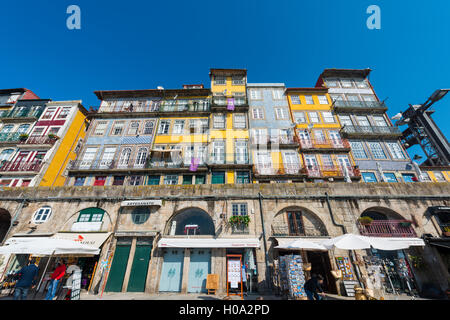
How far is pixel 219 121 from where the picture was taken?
920 inches

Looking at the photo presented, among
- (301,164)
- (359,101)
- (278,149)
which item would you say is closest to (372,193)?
(301,164)

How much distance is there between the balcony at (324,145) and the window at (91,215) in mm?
19508

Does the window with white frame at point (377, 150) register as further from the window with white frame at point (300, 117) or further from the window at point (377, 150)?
the window with white frame at point (300, 117)

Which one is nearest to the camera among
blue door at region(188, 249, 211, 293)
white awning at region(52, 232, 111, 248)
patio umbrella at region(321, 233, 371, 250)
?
patio umbrella at region(321, 233, 371, 250)

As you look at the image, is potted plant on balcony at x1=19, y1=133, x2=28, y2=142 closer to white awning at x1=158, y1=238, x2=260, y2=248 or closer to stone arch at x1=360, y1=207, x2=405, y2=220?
white awning at x1=158, y1=238, x2=260, y2=248

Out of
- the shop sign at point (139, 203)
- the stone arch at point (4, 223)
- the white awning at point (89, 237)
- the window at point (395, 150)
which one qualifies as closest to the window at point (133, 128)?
the shop sign at point (139, 203)

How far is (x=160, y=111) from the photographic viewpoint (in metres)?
23.7

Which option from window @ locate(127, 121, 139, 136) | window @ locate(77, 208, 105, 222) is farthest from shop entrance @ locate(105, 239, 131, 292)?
window @ locate(127, 121, 139, 136)

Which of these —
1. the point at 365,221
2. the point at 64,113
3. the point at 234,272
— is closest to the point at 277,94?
the point at 365,221

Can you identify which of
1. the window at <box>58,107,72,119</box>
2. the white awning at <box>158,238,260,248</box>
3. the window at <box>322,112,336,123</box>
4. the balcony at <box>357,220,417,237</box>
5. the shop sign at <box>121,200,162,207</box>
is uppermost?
the window at <box>58,107,72,119</box>

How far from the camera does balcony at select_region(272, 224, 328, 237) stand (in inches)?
487

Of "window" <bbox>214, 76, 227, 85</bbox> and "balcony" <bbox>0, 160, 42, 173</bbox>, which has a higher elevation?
"window" <bbox>214, 76, 227, 85</bbox>

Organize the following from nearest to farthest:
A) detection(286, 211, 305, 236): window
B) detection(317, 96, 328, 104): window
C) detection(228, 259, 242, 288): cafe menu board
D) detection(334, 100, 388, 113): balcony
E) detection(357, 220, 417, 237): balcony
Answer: detection(228, 259, 242, 288): cafe menu board, detection(357, 220, 417, 237): balcony, detection(286, 211, 305, 236): window, detection(334, 100, 388, 113): balcony, detection(317, 96, 328, 104): window

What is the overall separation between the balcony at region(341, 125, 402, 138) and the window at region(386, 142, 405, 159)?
0.94 metres
